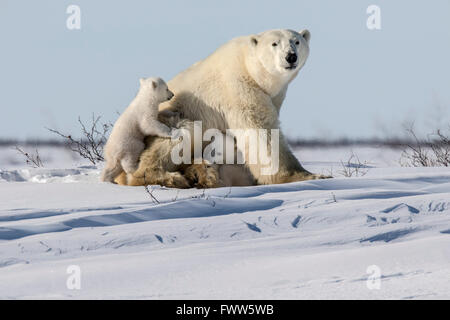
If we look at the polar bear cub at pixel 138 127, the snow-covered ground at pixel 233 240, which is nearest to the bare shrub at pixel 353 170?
the snow-covered ground at pixel 233 240

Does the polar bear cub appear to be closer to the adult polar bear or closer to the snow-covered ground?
the adult polar bear

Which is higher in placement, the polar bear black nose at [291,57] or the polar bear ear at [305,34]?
the polar bear ear at [305,34]

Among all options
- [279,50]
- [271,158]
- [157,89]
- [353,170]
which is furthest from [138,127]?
[353,170]

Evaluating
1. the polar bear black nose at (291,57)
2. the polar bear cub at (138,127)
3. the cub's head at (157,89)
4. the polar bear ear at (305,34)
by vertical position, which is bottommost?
the polar bear cub at (138,127)

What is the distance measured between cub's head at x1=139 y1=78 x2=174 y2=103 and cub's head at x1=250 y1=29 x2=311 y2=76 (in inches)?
34.0

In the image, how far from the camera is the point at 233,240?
3941 millimetres

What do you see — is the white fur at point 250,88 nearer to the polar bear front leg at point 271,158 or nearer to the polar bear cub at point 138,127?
the polar bear front leg at point 271,158

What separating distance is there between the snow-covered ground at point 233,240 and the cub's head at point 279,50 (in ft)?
3.55

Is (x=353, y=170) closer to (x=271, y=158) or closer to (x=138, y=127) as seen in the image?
(x=271, y=158)

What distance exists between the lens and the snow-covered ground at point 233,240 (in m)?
2.95

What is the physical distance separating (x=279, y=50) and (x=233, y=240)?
2451 mm
